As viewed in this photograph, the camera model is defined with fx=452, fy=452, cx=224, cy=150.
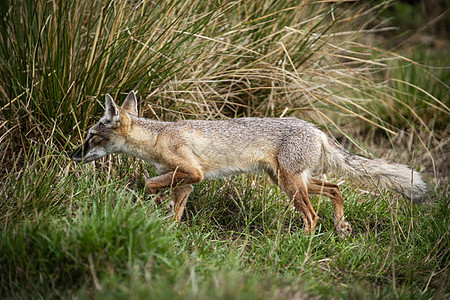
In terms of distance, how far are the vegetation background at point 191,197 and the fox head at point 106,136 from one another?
0.18m

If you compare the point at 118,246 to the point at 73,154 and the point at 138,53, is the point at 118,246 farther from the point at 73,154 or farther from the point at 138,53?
the point at 138,53

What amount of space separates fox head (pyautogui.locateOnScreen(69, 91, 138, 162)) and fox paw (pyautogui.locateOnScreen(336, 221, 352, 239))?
2.38 m

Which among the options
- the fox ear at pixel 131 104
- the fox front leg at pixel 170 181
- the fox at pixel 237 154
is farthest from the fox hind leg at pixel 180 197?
the fox ear at pixel 131 104

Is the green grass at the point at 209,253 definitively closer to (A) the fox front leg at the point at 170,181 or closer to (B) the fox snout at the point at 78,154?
(B) the fox snout at the point at 78,154

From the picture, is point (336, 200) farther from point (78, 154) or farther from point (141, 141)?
point (78, 154)

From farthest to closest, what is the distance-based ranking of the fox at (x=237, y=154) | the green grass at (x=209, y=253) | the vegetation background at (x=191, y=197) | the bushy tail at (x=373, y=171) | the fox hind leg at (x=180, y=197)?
1. the fox hind leg at (x=180, y=197)
2. the bushy tail at (x=373, y=171)
3. the fox at (x=237, y=154)
4. the vegetation background at (x=191, y=197)
5. the green grass at (x=209, y=253)

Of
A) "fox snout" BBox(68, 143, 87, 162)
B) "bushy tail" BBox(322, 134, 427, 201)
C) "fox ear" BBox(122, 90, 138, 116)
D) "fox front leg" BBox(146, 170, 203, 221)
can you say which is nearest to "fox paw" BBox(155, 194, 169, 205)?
"fox front leg" BBox(146, 170, 203, 221)

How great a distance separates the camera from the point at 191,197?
16.7 ft

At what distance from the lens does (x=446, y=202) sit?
4.70m

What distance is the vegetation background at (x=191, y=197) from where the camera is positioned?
10.4 feet

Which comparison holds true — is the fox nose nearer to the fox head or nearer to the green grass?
the fox head

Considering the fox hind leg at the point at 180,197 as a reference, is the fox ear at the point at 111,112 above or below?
above

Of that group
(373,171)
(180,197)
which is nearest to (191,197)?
(180,197)

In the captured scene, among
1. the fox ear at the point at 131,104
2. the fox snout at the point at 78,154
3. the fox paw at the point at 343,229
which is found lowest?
the fox paw at the point at 343,229
